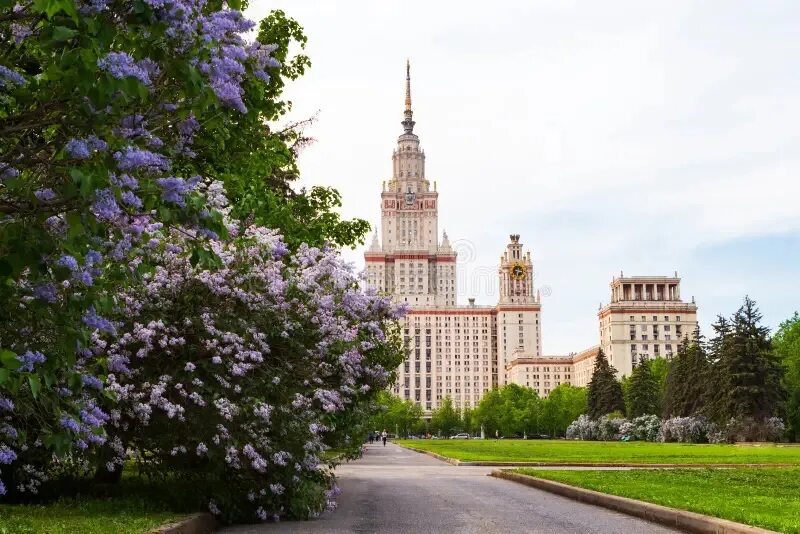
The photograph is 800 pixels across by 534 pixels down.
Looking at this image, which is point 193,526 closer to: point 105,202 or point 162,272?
point 162,272

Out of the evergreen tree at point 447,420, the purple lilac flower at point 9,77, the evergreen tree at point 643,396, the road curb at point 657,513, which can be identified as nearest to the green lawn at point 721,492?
the road curb at point 657,513

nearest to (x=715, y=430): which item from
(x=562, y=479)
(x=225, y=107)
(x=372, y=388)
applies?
(x=562, y=479)

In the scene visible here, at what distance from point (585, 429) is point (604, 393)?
5533 millimetres

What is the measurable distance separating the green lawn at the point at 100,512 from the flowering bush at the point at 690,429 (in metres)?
69.6

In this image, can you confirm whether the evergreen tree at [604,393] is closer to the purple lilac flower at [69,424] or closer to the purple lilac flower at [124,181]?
the purple lilac flower at [69,424]

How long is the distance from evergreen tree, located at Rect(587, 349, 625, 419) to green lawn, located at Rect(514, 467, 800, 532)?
94.9 meters

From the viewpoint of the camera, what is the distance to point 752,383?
69.4 meters

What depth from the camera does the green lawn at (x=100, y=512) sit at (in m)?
9.77

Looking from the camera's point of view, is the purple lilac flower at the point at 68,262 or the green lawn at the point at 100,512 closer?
the purple lilac flower at the point at 68,262

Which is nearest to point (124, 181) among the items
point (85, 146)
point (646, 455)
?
point (85, 146)

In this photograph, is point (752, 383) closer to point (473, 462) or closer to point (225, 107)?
point (473, 462)

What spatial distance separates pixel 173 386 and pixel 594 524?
630 centimetres

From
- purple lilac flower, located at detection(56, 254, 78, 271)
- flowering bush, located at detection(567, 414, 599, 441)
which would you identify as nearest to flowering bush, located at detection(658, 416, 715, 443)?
flowering bush, located at detection(567, 414, 599, 441)

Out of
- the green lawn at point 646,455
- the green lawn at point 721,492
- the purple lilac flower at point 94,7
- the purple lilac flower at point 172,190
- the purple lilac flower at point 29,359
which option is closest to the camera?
the purple lilac flower at point 94,7
